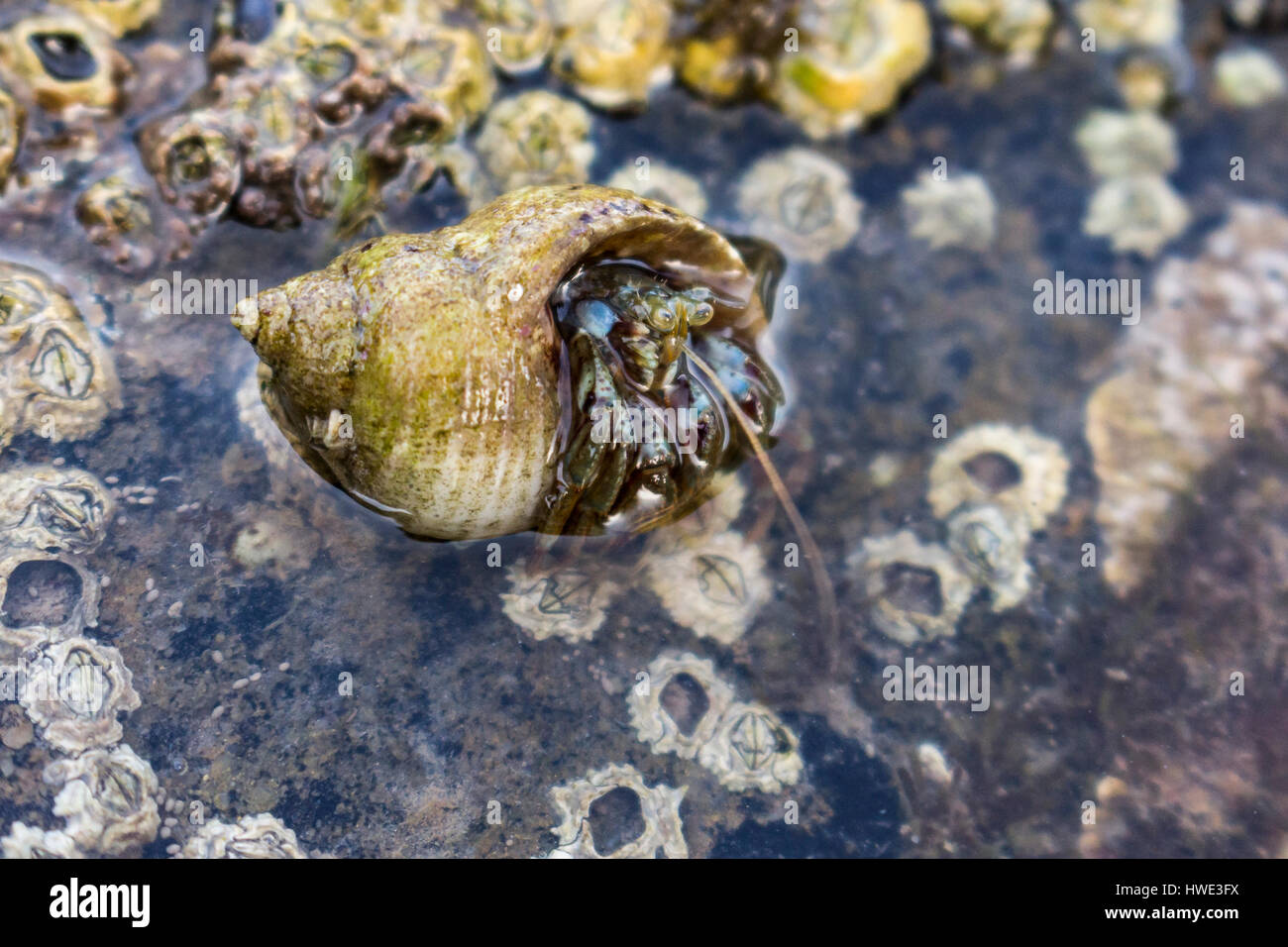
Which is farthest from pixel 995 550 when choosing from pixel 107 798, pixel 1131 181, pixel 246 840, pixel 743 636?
pixel 107 798

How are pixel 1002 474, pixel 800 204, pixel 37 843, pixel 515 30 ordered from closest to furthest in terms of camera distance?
pixel 37 843 → pixel 1002 474 → pixel 515 30 → pixel 800 204

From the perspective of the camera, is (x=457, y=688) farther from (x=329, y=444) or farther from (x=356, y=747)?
(x=329, y=444)

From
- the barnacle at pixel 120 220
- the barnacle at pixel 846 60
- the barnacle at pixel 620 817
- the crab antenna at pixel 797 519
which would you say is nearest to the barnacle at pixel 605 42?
the barnacle at pixel 846 60

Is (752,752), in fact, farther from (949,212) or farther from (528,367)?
(949,212)

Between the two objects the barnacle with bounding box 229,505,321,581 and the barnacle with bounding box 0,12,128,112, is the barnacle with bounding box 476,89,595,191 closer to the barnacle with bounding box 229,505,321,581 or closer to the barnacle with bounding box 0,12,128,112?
the barnacle with bounding box 0,12,128,112

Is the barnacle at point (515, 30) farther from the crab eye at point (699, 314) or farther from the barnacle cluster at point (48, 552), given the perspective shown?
the barnacle cluster at point (48, 552)

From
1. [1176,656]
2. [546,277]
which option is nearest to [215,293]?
[546,277]
